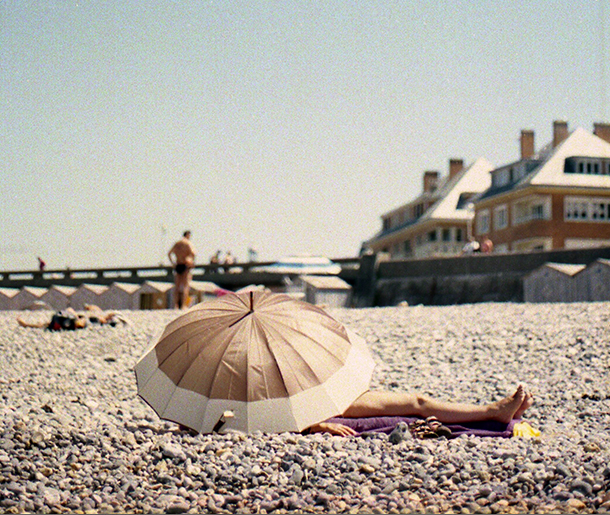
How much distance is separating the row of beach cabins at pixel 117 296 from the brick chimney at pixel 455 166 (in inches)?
1182

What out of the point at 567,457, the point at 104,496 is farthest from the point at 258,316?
the point at 567,457

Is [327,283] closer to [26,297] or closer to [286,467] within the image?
[26,297]

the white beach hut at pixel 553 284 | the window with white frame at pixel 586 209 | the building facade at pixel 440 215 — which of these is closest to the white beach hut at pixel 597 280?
the white beach hut at pixel 553 284

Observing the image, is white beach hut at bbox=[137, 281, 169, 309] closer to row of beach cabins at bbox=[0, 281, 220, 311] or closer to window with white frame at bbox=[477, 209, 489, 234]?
row of beach cabins at bbox=[0, 281, 220, 311]

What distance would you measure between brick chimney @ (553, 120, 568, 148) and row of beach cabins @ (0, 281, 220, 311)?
24.6 metres

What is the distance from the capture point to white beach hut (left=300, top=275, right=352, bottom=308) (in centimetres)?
2395

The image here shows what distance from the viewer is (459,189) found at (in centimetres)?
5244

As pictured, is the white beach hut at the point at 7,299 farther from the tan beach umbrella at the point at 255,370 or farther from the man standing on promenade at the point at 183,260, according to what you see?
the tan beach umbrella at the point at 255,370

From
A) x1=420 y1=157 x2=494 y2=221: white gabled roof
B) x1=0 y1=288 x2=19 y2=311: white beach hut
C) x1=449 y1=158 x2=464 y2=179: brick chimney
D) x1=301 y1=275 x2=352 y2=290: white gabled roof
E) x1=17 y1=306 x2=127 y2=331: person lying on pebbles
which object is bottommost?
x1=0 y1=288 x2=19 y2=311: white beach hut

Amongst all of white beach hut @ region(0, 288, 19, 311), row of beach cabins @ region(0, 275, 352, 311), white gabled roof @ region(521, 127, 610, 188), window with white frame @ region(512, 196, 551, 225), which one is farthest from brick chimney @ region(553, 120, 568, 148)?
white beach hut @ region(0, 288, 19, 311)

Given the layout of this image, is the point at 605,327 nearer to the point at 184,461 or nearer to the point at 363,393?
the point at 363,393

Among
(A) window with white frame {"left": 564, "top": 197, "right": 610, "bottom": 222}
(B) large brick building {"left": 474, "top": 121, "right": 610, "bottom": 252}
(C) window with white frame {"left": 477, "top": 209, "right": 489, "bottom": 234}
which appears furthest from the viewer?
(C) window with white frame {"left": 477, "top": 209, "right": 489, "bottom": 234}

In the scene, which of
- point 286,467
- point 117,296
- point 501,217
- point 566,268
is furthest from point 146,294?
point 501,217

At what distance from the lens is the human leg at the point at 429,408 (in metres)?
6.14
